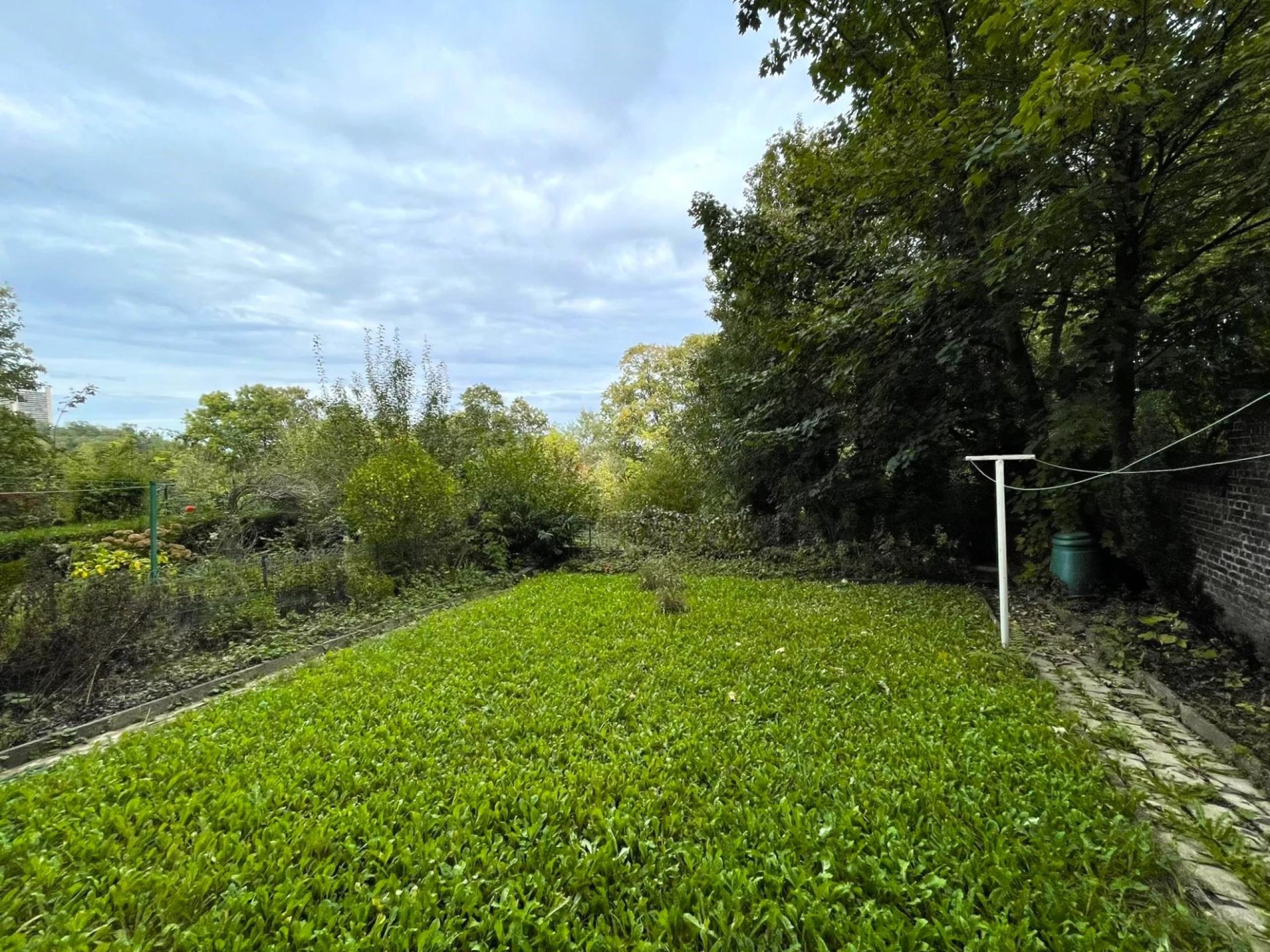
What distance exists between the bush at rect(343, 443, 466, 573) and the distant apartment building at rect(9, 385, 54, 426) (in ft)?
13.1

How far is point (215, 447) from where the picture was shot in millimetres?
13422

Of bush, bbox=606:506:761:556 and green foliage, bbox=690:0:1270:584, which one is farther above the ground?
green foliage, bbox=690:0:1270:584

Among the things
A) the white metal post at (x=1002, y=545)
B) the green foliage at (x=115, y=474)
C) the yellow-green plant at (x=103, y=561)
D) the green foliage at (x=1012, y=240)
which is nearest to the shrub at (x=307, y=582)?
the yellow-green plant at (x=103, y=561)

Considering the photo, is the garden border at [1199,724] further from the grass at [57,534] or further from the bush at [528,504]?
the grass at [57,534]

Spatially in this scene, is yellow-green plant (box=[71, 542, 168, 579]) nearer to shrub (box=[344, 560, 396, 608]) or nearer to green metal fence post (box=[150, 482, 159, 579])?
green metal fence post (box=[150, 482, 159, 579])

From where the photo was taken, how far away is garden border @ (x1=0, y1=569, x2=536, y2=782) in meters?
2.65

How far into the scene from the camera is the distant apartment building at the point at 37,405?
651 cm

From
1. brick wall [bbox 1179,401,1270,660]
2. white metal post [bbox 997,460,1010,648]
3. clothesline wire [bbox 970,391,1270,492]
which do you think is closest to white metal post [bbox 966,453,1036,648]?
white metal post [bbox 997,460,1010,648]

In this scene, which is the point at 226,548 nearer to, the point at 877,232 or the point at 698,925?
the point at 698,925

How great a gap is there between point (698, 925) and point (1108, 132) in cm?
612

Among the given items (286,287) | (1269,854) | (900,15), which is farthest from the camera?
(286,287)

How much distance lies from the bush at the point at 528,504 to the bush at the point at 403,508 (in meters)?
1.17

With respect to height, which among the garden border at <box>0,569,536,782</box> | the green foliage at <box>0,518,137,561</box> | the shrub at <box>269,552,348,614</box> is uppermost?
the green foliage at <box>0,518,137,561</box>

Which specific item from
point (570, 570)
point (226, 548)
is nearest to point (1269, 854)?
point (570, 570)
